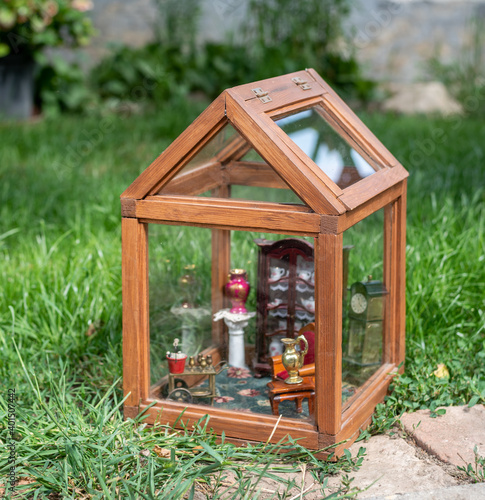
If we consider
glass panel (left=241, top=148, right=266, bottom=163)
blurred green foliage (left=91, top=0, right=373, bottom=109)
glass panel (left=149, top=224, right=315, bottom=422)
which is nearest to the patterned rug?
glass panel (left=149, top=224, right=315, bottom=422)

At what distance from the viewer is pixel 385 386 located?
87.2 inches

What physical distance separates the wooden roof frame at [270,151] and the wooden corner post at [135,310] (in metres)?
0.07

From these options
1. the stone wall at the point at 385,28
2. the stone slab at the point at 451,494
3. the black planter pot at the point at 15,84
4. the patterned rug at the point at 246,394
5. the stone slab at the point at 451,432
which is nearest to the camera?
the stone slab at the point at 451,494

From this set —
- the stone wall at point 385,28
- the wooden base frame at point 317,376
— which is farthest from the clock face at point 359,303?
the stone wall at point 385,28

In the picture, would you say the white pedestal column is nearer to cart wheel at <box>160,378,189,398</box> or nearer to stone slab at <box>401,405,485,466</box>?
cart wheel at <box>160,378,189,398</box>

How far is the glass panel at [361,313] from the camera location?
2146mm

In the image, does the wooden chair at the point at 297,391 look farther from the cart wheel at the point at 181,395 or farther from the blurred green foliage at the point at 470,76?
the blurred green foliage at the point at 470,76

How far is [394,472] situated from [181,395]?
644 mm

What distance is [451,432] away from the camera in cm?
201

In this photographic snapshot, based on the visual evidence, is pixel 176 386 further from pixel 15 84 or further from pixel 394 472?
pixel 15 84

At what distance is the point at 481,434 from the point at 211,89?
548cm

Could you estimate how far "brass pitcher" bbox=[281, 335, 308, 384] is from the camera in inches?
76.7

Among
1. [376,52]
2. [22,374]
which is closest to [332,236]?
[22,374]

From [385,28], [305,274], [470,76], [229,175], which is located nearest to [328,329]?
[305,274]
